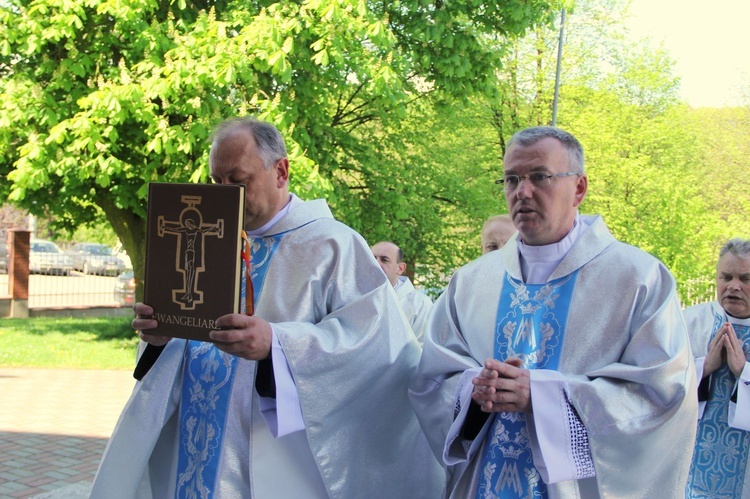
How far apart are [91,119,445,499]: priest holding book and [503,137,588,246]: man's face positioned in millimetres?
607

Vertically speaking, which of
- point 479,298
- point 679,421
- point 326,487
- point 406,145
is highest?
point 406,145

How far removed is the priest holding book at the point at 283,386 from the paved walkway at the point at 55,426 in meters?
3.73

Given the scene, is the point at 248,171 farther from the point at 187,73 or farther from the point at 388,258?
the point at 187,73

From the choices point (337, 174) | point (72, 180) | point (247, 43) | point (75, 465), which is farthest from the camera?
point (337, 174)

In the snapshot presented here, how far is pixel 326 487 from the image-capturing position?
3.19 metres

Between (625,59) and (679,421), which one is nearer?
(679,421)

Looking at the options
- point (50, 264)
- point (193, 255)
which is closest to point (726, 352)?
point (193, 255)

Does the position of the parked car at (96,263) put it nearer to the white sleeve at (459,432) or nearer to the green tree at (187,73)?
the green tree at (187,73)

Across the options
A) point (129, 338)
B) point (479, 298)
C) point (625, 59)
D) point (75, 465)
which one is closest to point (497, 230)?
point (479, 298)

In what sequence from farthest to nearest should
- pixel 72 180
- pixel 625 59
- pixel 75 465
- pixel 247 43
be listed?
pixel 625 59, pixel 72 180, pixel 247 43, pixel 75 465

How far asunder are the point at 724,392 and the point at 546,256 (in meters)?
2.33

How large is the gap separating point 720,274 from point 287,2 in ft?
23.8

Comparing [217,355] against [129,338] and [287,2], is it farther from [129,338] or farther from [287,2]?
[129,338]

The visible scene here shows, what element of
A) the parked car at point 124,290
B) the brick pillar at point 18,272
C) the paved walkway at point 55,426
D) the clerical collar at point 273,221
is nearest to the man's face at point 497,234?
the clerical collar at point 273,221
